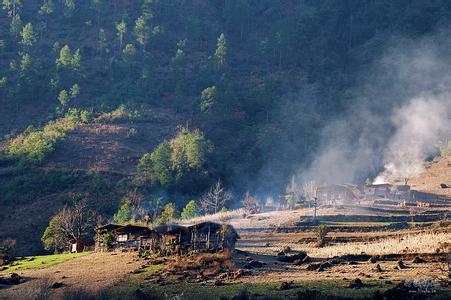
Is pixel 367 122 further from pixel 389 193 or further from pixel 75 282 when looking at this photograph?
pixel 75 282

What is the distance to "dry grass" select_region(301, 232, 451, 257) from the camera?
67000mm

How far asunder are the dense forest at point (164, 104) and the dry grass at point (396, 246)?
49.1 meters

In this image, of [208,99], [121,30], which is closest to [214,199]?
[208,99]

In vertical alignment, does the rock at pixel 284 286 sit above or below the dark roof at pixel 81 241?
below

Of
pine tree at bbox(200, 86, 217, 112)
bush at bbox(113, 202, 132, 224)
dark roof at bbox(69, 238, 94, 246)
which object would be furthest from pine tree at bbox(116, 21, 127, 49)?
dark roof at bbox(69, 238, 94, 246)

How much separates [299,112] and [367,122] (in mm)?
15282

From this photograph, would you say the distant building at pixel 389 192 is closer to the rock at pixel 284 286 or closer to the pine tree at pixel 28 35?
the rock at pixel 284 286

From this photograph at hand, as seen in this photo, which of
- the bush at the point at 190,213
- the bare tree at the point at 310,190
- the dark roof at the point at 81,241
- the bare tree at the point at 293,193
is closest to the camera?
the dark roof at the point at 81,241

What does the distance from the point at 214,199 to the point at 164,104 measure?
A: 48825 mm

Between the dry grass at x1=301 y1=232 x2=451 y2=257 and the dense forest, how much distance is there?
49.1m

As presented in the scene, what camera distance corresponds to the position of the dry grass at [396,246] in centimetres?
6700

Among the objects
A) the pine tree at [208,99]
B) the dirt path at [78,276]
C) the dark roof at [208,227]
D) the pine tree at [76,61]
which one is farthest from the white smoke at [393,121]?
the dirt path at [78,276]

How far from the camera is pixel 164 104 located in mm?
169875

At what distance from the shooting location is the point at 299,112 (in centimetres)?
16825
